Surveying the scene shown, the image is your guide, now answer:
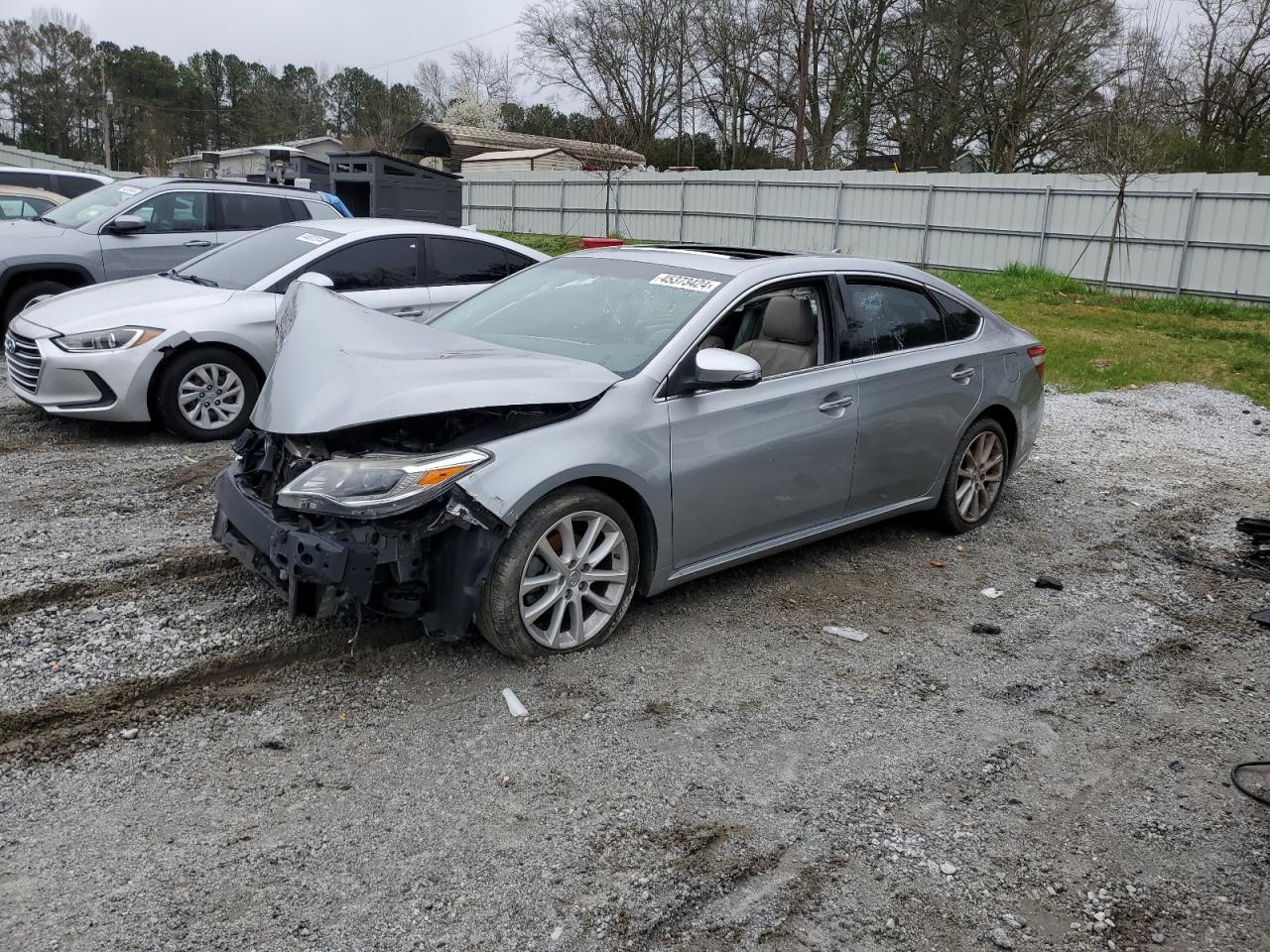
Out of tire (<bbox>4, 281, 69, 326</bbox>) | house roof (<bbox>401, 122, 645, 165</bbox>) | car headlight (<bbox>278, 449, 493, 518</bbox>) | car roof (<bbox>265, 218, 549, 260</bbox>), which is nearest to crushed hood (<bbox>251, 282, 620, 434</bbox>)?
car headlight (<bbox>278, 449, 493, 518</bbox>)

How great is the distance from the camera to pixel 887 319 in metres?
5.63

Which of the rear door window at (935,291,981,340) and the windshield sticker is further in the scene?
the rear door window at (935,291,981,340)

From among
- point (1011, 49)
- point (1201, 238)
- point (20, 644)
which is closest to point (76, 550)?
point (20, 644)

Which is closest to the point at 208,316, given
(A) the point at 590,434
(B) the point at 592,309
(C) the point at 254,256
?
(C) the point at 254,256

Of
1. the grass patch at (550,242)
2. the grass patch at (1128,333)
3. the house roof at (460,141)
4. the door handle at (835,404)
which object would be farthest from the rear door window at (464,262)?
the house roof at (460,141)

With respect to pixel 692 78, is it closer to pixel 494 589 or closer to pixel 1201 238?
pixel 1201 238

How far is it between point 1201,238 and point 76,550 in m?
19.0

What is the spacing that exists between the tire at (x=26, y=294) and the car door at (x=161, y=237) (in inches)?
21.4

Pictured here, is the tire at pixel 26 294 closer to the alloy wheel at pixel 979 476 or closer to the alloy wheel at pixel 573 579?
the alloy wheel at pixel 573 579

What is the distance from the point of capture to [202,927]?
266 cm

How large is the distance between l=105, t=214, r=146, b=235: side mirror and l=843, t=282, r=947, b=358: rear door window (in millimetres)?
7768

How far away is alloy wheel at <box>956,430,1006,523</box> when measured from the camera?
6.16 m

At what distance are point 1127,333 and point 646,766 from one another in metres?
14.1

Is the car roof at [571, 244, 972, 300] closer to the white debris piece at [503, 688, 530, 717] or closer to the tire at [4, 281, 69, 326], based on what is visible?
the white debris piece at [503, 688, 530, 717]
